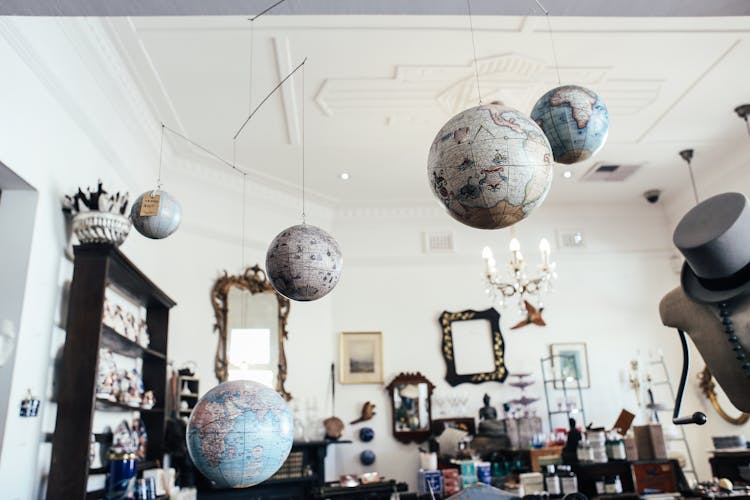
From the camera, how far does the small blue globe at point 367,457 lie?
23.0ft

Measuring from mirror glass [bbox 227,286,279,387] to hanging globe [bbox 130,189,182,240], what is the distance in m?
3.11

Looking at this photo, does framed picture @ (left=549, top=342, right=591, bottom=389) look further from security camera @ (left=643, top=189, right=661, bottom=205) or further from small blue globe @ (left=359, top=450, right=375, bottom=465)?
small blue globe @ (left=359, top=450, right=375, bottom=465)

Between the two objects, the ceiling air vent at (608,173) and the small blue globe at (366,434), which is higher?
the ceiling air vent at (608,173)

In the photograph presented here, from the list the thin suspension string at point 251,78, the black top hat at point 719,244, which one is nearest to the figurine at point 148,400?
the thin suspension string at point 251,78

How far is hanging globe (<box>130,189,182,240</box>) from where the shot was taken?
347cm

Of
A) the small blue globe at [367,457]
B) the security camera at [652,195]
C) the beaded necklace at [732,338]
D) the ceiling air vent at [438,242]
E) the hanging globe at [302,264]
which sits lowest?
the small blue globe at [367,457]

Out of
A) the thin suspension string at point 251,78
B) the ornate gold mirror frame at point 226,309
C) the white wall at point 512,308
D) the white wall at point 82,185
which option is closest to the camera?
the white wall at point 82,185

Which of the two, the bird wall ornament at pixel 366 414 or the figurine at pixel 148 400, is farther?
the bird wall ornament at pixel 366 414

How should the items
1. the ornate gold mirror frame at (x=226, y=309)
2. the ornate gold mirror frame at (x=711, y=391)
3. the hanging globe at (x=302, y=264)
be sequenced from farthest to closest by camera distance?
1. the ornate gold mirror frame at (x=711, y=391)
2. the ornate gold mirror frame at (x=226, y=309)
3. the hanging globe at (x=302, y=264)

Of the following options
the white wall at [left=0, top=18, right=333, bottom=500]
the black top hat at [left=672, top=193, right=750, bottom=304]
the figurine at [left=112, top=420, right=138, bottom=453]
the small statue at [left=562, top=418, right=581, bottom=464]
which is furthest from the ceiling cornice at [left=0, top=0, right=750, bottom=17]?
the small statue at [left=562, top=418, right=581, bottom=464]

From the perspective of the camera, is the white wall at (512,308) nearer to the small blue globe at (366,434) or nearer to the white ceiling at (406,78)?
the small blue globe at (366,434)

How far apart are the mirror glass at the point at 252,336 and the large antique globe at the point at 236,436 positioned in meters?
4.14

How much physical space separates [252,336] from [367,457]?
80.5 inches

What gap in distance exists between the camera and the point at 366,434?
7.09m
